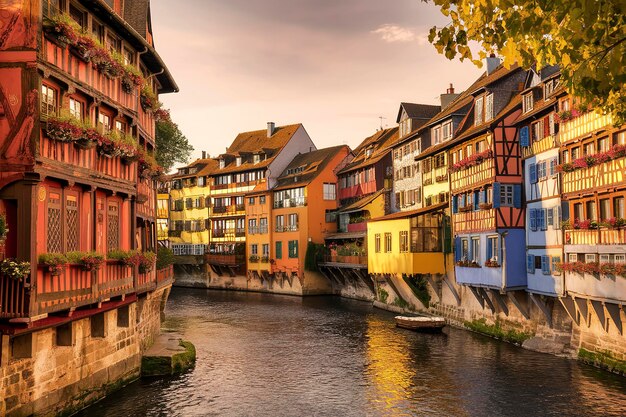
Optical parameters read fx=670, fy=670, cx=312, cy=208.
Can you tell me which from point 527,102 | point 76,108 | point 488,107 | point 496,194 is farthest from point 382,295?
point 76,108

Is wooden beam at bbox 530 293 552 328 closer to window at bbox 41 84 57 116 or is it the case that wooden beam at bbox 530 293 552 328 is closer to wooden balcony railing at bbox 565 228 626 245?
wooden balcony railing at bbox 565 228 626 245

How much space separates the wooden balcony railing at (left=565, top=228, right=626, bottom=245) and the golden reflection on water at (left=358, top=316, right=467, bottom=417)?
8275 mm

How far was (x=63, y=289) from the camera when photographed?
18453mm

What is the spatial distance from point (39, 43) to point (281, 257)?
52.9 meters

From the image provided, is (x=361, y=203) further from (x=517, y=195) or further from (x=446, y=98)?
(x=517, y=195)

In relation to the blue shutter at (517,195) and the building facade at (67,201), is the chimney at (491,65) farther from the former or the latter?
the building facade at (67,201)

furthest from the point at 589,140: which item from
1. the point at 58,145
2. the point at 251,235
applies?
the point at 251,235

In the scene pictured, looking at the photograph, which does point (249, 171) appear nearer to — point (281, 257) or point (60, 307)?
point (281, 257)

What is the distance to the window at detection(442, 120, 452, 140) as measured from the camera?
4631cm

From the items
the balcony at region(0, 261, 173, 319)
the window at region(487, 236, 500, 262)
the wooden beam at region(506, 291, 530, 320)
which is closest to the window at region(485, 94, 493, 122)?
the window at region(487, 236, 500, 262)

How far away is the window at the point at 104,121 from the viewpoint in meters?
22.9

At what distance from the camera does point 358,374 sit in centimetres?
2961

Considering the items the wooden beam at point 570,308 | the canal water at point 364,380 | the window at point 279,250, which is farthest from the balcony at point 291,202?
the wooden beam at point 570,308

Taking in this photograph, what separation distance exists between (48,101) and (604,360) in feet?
77.0
